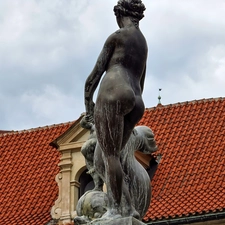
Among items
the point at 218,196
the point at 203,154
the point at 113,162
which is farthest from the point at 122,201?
the point at 203,154

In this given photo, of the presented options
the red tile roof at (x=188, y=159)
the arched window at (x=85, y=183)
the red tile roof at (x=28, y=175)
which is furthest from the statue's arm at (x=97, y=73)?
the red tile roof at (x=28, y=175)

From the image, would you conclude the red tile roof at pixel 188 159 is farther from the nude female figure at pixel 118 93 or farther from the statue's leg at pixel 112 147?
the statue's leg at pixel 112 147

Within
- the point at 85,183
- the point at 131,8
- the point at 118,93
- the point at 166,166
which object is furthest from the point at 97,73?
the point at 85,183

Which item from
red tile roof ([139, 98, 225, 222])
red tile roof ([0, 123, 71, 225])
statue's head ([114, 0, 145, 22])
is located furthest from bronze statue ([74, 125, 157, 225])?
red tile roof ([0, 123, 71, 225])

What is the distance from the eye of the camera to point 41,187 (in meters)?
31.7

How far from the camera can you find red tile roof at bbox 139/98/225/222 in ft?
90.9

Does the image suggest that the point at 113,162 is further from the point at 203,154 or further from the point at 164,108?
the point at 164,108

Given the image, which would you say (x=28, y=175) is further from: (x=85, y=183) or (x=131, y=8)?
(x=131, y=8)

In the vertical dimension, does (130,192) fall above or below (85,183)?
below

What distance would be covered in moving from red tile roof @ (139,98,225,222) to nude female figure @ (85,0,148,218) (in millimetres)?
16044

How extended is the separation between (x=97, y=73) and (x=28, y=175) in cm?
2154

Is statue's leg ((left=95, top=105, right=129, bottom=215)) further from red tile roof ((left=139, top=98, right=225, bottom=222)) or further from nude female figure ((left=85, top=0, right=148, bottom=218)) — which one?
red tile roof ((left=139, top=98, right=225, bottom=222))

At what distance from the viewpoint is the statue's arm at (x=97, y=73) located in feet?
36.9

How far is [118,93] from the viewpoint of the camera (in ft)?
35.9
